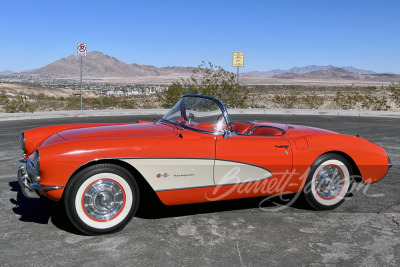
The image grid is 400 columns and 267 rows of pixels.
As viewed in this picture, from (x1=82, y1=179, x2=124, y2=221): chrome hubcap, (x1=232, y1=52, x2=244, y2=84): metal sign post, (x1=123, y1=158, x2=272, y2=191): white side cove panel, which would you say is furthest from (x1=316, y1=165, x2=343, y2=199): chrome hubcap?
(x1=232, y1=52, x2=244, y2=84): metal sign post

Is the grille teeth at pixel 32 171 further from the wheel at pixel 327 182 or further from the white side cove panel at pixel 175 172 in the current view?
the wheel at pixel 327 182

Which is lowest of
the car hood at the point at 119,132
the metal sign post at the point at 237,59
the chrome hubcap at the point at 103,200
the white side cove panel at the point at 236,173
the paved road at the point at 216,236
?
the paved road at the point at 216,236

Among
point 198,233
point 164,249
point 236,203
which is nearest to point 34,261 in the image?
point 164,249

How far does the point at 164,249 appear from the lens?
11.7 feet

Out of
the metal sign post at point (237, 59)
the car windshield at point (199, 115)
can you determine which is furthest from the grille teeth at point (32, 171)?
the metal sign post at point (237, 59)

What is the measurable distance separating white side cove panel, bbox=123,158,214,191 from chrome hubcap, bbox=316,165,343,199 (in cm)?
141

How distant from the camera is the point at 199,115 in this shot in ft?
14.6

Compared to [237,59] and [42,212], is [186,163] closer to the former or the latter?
[42,212]

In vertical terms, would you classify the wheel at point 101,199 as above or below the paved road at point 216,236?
above

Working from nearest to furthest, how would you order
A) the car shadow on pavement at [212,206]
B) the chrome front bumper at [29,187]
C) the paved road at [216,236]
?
the paved road at [216,236], the chrome front bumper at [29,187], the car shadow on pavement at [212,206]

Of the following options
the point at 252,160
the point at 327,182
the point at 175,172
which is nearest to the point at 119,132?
the point at 175,172

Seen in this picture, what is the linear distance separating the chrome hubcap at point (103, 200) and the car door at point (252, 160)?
3.34 feet

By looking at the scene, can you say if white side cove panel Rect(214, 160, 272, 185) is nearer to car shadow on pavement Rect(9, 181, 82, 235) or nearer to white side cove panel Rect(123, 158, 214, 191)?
white side cove panel Rect(123, 158, 214, 191)

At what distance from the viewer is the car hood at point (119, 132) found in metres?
3.96
